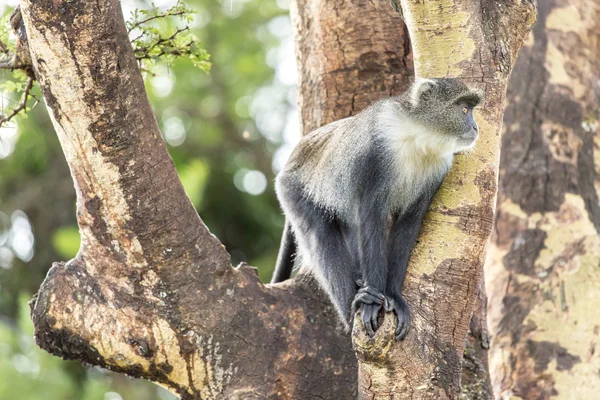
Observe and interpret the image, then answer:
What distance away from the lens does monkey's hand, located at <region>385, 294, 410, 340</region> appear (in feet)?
10.0

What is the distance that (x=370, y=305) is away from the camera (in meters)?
3.37

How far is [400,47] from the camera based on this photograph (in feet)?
16.0

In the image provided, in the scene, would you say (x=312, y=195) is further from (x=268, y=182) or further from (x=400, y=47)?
(x=268, y=182)

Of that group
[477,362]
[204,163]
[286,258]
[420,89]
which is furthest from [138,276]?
[204,163]

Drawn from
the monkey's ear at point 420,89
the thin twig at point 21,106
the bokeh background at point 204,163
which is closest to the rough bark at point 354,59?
the monkey's ear at point 420,89

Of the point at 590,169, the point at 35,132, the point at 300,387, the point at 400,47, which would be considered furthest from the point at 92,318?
the point at 35,132

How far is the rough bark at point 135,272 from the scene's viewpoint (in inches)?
127

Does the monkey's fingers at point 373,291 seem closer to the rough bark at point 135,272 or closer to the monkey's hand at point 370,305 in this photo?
the monkey's hand at point 370,305

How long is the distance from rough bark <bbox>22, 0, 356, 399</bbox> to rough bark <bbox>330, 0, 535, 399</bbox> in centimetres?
72

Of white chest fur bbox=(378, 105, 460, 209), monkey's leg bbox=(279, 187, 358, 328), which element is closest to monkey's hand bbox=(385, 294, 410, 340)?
monkey's leg bbox=(279, 187, 358, 328)

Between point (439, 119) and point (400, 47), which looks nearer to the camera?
point (439, 119)

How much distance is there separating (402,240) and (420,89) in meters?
0.76

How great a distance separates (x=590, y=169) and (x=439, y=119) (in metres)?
1.97

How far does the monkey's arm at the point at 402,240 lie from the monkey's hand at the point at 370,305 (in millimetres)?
85
